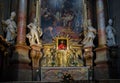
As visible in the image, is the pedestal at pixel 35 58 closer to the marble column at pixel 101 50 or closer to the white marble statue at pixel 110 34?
the marble column at pixel 101 50

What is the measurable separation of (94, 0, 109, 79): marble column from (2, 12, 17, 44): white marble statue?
3958 mm

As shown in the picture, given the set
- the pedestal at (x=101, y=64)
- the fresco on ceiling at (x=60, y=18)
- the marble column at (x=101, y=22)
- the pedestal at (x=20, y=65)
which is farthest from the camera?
the fresco on ceiling at (x=60, y=18)

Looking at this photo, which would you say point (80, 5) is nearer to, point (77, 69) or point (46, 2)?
point (46, 2)

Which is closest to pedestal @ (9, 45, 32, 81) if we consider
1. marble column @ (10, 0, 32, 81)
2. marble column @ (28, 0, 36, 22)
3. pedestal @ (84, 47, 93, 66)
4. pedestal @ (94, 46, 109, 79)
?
marble column @ (10, 0, 32, 81)

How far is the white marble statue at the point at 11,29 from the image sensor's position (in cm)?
1045

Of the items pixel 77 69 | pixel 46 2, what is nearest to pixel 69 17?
pixel 46 2

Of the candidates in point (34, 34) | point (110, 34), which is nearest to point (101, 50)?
point (110, 34)

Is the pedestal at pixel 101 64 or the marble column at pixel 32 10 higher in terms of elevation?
the marble column at pixel 32 10

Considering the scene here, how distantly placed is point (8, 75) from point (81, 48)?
3.80m

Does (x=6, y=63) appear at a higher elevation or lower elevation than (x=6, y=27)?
lower

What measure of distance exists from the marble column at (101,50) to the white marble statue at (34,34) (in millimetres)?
2879

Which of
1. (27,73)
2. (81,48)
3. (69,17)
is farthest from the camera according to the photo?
(69,17)

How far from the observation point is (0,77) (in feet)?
30.9

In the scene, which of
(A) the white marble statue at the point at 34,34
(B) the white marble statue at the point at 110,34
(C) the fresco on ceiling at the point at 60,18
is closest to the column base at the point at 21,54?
(A) the white marble statue at the point at 34,34
